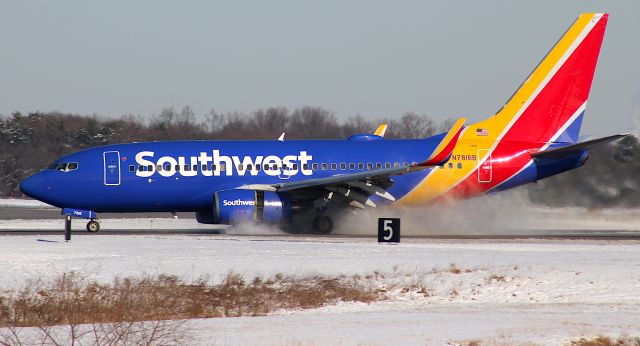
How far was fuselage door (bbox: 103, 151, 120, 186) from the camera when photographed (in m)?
36.1

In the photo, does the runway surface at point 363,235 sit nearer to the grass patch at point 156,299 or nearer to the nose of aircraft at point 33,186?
the nose of aircraft at point 33,186

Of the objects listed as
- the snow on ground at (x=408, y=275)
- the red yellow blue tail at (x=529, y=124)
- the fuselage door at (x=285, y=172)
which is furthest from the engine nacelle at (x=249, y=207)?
the red yellow blue tail at (x=529, y=124)

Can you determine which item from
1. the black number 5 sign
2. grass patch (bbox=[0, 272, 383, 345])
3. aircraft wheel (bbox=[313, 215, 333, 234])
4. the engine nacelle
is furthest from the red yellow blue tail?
grass patch (bbox=[0, 272, 383, 345])

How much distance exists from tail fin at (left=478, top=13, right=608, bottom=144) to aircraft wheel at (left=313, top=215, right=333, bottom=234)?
23.9 ft

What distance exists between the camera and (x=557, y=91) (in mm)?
37906

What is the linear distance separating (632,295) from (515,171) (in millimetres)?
17650

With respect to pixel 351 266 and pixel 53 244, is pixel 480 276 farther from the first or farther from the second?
pixel 53 244

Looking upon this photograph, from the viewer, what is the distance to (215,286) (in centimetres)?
2033

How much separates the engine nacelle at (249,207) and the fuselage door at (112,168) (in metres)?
4.13

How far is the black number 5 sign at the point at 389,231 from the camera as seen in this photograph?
30.7 meters

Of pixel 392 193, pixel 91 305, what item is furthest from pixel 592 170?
pixel 91 305

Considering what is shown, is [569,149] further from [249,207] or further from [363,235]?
[249,207]

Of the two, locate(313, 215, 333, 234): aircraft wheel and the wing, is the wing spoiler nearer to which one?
the wing

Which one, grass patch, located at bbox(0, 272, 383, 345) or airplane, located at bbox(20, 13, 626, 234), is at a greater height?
airplane, located at bbox(20, 13, 626, 234)
